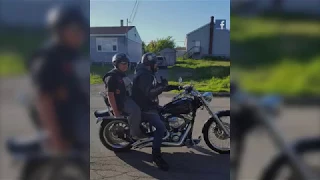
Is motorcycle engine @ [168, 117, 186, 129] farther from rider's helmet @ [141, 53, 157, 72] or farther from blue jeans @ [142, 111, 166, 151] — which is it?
rider's helmet @ [141, 53, 157, 72]

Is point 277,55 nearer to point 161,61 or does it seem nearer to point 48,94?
point 48,94

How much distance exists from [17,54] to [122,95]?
Result: 170cm

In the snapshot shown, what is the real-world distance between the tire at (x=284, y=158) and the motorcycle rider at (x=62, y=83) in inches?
21.2

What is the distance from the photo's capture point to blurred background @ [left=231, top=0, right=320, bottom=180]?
740 mm

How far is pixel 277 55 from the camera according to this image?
0.76m

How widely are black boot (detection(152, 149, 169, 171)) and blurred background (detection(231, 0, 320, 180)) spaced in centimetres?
170

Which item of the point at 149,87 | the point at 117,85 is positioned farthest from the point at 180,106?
the point at 117,85

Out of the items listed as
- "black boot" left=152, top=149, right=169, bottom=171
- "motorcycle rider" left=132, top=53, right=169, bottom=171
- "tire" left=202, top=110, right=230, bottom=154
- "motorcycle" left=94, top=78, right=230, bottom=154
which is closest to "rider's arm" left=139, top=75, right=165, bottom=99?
"motorcycle rider" left=132, top=53, right=169, bottom=171

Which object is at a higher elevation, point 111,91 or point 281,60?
point 281,60

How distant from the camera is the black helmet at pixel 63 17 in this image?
80cm

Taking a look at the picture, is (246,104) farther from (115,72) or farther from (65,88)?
(115,72)

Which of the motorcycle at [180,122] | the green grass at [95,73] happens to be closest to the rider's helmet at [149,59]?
the motorcycle at [180,122]

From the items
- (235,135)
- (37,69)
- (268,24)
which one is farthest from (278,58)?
(37,69)

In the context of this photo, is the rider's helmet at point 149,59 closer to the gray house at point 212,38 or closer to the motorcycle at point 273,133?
the gray house at point 212,38
